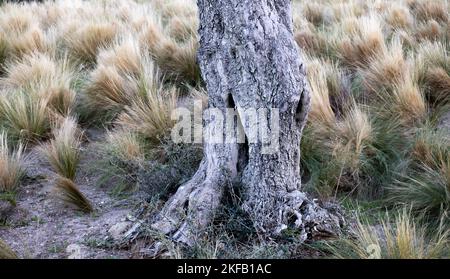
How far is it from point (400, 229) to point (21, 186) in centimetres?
346

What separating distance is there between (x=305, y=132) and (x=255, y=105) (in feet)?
4.81

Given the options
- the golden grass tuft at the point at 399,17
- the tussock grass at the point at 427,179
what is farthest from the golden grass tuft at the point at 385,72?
the golden grass tuft at the point at 399,17

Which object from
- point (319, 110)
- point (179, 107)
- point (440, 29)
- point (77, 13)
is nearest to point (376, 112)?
point (319, 110)

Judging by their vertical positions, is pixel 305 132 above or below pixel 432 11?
below

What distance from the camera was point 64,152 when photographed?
17.7ft

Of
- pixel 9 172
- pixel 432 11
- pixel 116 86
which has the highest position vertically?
pixel 432 11

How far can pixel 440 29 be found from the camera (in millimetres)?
8250

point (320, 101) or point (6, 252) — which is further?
point (320, 101)

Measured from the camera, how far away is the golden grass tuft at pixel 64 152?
5.37 meters

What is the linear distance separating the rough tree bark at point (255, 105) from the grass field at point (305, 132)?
17 centimetres

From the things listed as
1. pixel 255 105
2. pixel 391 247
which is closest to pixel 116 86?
pixel 255 105

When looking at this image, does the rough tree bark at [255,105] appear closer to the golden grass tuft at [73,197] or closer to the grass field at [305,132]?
the grass field at [305,132]

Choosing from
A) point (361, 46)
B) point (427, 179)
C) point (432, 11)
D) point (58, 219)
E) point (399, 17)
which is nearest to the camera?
point (427, 179)

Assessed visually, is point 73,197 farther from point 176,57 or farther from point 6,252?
point 176,57
